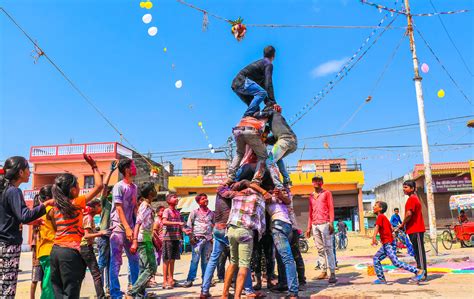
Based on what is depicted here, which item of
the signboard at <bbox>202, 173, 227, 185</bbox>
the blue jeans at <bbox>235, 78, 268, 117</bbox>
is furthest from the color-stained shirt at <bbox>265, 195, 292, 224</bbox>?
the signboard at <bbox>202, 173, 227, 185</bbox>

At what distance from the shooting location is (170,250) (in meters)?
7.41

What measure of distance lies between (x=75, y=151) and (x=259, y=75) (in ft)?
96.8

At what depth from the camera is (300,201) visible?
102ft

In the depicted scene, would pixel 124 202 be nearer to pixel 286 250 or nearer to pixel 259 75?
pixel 286 250

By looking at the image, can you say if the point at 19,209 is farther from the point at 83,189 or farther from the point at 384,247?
the point at 83,189

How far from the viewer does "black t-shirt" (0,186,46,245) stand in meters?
3.90

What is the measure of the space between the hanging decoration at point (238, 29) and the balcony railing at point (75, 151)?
2375cm

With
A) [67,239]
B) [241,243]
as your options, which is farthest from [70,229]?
[241,243]

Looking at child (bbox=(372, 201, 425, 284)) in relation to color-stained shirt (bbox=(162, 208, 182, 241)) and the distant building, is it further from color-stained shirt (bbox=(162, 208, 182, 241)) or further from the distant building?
the distant building

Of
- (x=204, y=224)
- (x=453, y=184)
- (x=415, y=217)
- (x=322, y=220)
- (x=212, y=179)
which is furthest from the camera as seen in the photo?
(x=212, y=179)

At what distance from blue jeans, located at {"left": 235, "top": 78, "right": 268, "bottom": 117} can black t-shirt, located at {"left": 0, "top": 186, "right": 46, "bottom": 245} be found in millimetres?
3290

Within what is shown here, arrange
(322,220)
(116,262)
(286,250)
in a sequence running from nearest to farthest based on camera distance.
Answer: (286,250) < (116,262) < (322,220)

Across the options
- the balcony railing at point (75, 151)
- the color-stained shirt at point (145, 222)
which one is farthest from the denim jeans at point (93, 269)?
the balcony railing at point (75, 151)

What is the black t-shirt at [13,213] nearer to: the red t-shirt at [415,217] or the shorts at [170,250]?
the shorts at [170,250]
